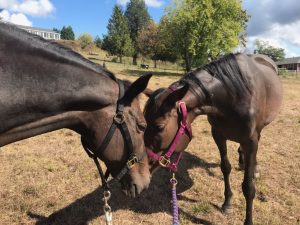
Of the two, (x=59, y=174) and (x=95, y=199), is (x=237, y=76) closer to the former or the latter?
(x=95, y=199)

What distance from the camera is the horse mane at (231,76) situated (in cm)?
418

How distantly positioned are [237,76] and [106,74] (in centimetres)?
225

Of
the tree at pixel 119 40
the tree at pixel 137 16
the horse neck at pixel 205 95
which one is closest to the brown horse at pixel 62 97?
the horse neck at pixel 205 95

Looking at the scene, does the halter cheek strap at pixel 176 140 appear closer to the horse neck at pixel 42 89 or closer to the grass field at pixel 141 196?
the grass field at pixel 141 196

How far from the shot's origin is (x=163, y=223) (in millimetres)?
4473

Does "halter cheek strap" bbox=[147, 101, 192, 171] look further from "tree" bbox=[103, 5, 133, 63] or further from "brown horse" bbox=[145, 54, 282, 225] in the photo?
"tree" bbox=[103, 5, 133, 63]

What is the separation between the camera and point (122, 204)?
194 inches

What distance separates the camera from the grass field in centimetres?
457

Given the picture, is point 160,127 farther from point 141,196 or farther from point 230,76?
point 141,196

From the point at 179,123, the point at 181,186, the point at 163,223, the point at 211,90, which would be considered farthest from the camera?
the point at 181,186

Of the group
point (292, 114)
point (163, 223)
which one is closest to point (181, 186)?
point (163, 223)

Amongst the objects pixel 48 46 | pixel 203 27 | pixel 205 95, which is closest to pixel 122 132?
pixel 48 46

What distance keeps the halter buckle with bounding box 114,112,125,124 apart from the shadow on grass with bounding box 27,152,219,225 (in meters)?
2.45

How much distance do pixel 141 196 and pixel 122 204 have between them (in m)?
0.37
